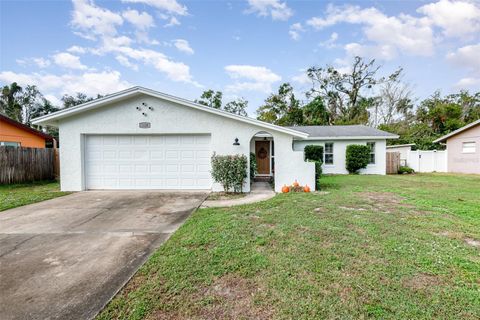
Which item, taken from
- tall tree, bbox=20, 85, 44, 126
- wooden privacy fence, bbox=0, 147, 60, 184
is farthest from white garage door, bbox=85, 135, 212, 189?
tall tree, bbox=20, 85, 44, 126

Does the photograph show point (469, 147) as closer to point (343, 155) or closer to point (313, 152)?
point (343, 155)

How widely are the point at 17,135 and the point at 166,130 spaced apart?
44.9ft

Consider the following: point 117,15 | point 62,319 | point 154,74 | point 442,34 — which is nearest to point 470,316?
point 62,319

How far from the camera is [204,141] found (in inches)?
367

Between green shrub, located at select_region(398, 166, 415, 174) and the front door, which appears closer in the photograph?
the front door

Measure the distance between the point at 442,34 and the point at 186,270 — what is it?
23.3 m

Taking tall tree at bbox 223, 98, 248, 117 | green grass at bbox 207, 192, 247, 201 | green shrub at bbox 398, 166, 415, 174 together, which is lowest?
green grass at bbox 207, 192, 247, 201

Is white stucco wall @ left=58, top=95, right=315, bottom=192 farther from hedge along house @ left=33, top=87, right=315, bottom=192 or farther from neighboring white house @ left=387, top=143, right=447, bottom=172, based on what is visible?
neighboring white house @ left=387, top=143, right=447, bottom=172

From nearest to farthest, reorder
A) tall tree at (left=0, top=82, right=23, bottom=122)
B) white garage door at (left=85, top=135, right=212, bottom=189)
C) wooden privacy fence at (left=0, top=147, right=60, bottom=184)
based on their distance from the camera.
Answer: white garage door at (left=85, top=135, right=212, bottom=189) < wooden privacy fence at (left=0, top=147, right=60, bottom=184) < tall tree at (left=0, top=82, right=23, bottom=122)

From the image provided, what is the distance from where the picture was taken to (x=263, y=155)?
14.3 m

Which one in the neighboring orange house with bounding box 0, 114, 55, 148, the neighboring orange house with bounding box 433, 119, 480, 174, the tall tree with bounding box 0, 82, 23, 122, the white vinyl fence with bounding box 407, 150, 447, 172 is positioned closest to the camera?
the neighboring orange house with bounding box 0, 114, 55, 148

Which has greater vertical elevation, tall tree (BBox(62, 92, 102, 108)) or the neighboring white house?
tall tree (BBox(62, 92, 102, 108))

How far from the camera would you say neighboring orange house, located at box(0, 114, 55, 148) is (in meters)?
14.7

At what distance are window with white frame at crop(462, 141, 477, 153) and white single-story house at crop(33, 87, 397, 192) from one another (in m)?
15.2
